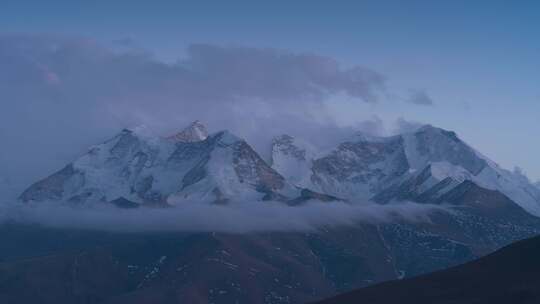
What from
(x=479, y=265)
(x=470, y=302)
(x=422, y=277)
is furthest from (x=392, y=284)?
(x=470, y=302)

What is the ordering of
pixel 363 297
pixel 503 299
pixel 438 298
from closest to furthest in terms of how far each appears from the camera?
pixel 503 299, pixel 438 298, pixel 363 297

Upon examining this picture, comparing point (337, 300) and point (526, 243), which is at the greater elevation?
point (526, 243)

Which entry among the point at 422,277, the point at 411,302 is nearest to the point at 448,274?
the point at 422,277

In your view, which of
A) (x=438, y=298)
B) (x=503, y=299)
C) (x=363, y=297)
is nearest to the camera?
(x=503, y=299)

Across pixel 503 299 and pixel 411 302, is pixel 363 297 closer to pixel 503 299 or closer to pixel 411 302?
pixel 411 302

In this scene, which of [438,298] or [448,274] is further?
[448,274]

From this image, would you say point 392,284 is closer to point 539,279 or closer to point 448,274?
point 448,274
